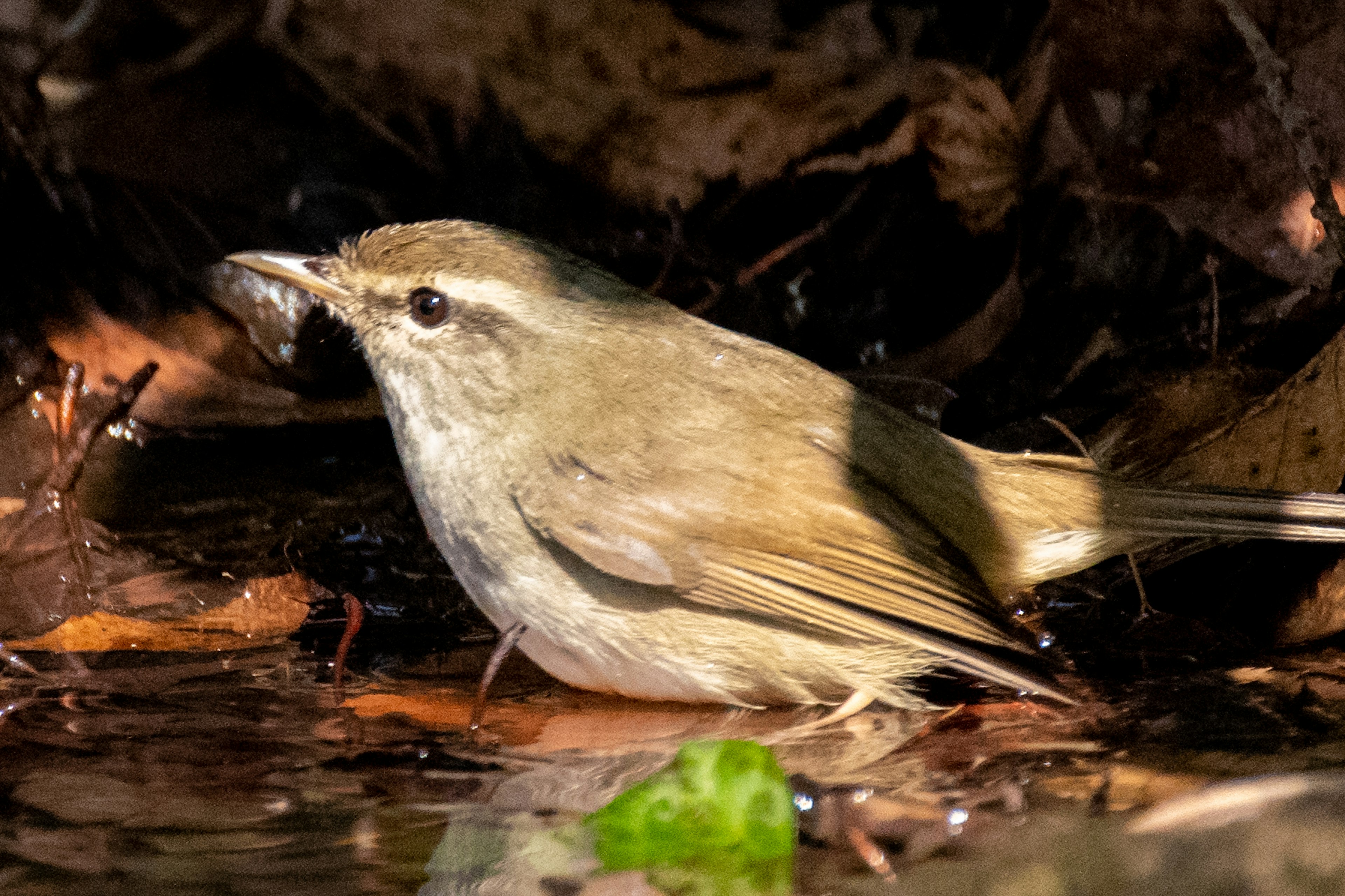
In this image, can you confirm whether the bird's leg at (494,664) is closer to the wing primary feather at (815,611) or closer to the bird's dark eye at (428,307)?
the wing primary feather at (815,611)

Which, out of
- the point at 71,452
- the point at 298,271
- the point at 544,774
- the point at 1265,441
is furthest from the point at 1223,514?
the point at 71,452

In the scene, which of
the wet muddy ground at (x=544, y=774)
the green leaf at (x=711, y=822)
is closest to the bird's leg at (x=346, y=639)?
the wet muddy ground at (x=544, y=774)

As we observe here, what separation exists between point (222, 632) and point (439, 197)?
214 cm

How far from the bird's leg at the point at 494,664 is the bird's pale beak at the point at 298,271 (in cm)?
106

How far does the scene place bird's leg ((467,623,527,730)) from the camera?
11.8 feet

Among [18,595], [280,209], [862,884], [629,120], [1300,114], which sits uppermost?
[1300,114]

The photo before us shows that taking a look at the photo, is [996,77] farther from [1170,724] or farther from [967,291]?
[1170,724]

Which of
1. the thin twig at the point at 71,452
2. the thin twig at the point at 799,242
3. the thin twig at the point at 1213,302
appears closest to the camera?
the thin twig at the point at 71,452

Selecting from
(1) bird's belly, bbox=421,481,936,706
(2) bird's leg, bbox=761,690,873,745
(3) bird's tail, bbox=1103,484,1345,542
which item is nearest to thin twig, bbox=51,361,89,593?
(1) bird's belly, bbox=421,481,936,706

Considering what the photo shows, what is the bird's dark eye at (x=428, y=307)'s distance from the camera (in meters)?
3.84

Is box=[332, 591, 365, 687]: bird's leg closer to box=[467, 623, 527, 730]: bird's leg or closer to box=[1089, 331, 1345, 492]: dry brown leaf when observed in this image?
box=[467, 623, 527, 730]: bird's leg

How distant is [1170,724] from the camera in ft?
10.5

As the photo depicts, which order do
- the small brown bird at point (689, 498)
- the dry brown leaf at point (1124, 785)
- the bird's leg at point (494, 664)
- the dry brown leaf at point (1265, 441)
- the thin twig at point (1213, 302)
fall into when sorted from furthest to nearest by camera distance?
1. the thin twig at point (1213, 302)
2. the dry brown leaf at point (1265, 441)
3. the bird's leg at point (494, 664)
4. the small brown bird at point (689, 498)
5. the dry brown leaf at point (1124, 785)

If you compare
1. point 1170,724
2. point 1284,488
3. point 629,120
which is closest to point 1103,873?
point 1170,724
